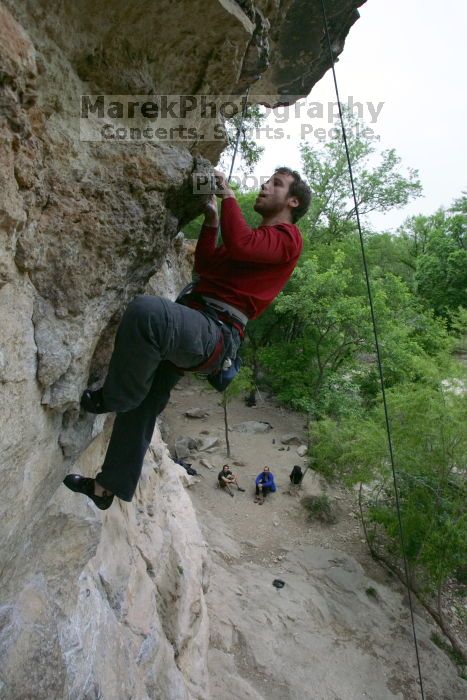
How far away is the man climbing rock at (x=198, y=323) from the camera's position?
2.43 metres

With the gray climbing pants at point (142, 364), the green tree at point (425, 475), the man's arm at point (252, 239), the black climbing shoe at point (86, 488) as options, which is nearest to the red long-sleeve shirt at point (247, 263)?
the man's arm at point (252, 239)

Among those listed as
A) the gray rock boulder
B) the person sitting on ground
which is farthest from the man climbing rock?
the gray rock boulder

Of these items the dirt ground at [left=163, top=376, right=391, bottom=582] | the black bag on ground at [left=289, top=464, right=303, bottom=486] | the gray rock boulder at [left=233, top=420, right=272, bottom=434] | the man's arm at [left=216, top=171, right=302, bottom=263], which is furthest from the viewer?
the gray rock boulder at [left=233, top=420, right=272, bottom=434]

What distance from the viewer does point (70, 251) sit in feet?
7.86

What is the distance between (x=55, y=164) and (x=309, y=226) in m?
19.4

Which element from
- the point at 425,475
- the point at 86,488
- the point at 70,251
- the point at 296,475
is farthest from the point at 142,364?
the point at 296,475

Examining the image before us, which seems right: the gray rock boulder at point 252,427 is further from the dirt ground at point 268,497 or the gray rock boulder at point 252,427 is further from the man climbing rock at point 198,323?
the man climbing rock at point 198,323

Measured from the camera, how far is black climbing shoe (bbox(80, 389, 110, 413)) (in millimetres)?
2717

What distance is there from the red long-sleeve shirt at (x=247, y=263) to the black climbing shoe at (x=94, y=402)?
0.96 meters

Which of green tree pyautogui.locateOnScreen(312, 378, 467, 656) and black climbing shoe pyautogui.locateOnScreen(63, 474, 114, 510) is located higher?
black climbing shoe pyautogui.locateOnScreen(63, 474, 114, 510)

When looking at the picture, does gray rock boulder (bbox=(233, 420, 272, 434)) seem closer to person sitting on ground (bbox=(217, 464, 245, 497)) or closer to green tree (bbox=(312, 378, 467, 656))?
person sitting on ground (bbox=(217, 464, 245, 497))

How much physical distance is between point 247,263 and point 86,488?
1886mm

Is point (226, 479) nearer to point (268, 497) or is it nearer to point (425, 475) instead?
point (268, 497)

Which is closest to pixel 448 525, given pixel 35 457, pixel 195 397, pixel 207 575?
pixel 207 575
